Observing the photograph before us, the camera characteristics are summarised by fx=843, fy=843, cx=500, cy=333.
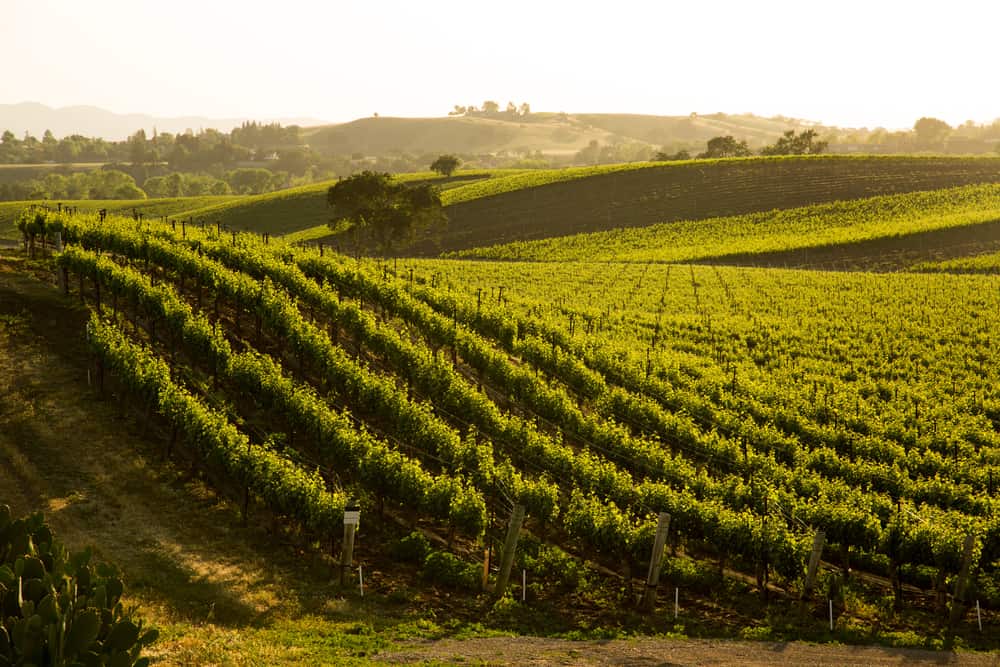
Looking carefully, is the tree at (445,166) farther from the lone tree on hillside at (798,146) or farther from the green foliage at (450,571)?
the green foliage at (450,571)

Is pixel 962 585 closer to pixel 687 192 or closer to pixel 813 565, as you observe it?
pixel 813 565

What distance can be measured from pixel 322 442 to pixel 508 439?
6903 millimetres

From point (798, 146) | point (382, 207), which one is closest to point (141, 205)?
point (382, 207)

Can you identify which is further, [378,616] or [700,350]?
[700,350]

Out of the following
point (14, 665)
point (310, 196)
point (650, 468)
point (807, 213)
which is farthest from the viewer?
point (310, 196)

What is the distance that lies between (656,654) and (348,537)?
27.1 feet

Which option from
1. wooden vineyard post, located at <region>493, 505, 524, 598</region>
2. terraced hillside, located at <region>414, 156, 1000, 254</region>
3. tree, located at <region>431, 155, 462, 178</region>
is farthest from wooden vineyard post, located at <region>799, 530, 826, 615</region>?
tree, located at <region>431, 155, 462, 178</region>

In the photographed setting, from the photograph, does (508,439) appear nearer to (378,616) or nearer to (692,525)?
(692,525)

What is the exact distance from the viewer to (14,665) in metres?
12.2

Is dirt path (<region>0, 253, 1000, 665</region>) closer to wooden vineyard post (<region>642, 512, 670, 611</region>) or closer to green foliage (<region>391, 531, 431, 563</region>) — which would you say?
green foliage (<region>391, 531, 431, 563</region>)

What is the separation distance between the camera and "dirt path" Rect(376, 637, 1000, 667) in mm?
18609

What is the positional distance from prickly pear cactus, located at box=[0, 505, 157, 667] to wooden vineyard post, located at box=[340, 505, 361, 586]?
7158mm

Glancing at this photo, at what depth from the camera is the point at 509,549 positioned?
22.0 m

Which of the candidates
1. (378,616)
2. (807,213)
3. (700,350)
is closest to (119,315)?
(378,616)
